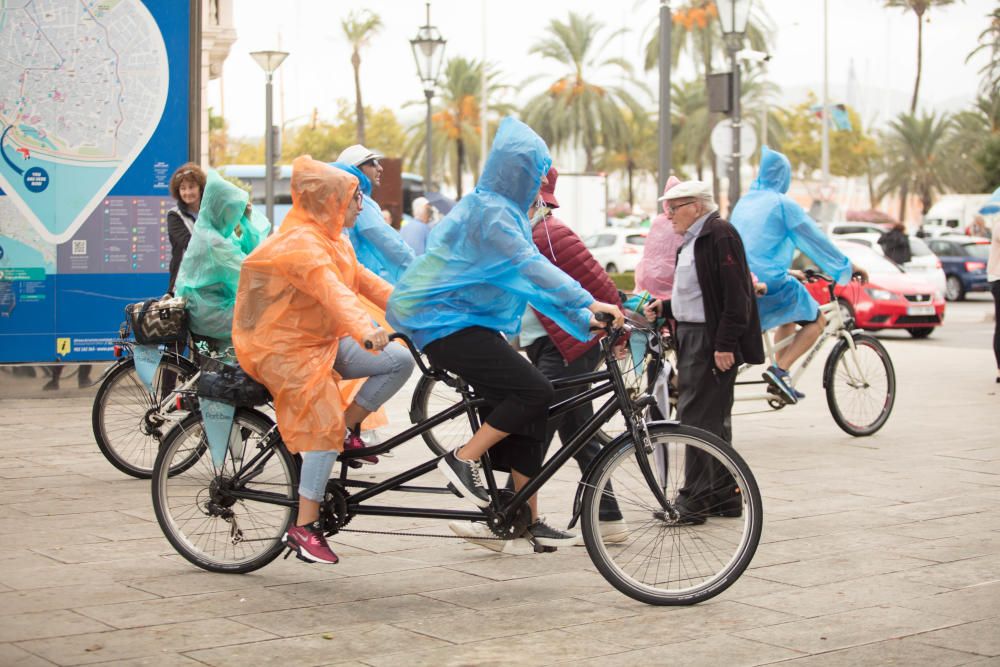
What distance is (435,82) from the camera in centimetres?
2877

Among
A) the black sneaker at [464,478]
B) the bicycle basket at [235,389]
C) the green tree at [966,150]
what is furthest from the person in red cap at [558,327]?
the green tree at [966,150]

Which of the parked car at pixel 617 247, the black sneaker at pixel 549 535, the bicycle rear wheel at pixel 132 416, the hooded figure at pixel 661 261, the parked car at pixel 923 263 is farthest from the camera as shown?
the parked car at pixel 617 247

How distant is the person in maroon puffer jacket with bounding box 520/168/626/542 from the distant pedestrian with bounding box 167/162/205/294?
3118mm

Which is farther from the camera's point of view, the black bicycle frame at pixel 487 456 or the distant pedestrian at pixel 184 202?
the distant pedestrian at pixel 184 202

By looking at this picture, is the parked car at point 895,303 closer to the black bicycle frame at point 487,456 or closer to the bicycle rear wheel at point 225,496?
the black bicycle frame at point 487,456

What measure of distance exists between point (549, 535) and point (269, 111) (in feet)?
51.6

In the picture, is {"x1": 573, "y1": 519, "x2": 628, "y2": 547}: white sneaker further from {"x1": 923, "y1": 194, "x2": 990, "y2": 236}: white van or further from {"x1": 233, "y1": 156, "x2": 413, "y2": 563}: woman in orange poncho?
{"x1": 923, "y1": 194, "x2": 990, "y2": 236}: white van

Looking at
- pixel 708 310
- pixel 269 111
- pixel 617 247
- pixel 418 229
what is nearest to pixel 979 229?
pixel 617 247

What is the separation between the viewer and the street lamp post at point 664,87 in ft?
49.2

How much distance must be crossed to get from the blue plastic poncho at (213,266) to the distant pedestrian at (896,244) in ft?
65.9

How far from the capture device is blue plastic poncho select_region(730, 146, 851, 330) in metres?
9.44

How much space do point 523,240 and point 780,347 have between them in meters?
4.85

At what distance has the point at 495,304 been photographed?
18.4 ft

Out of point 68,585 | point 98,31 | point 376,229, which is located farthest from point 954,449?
point 98,31
